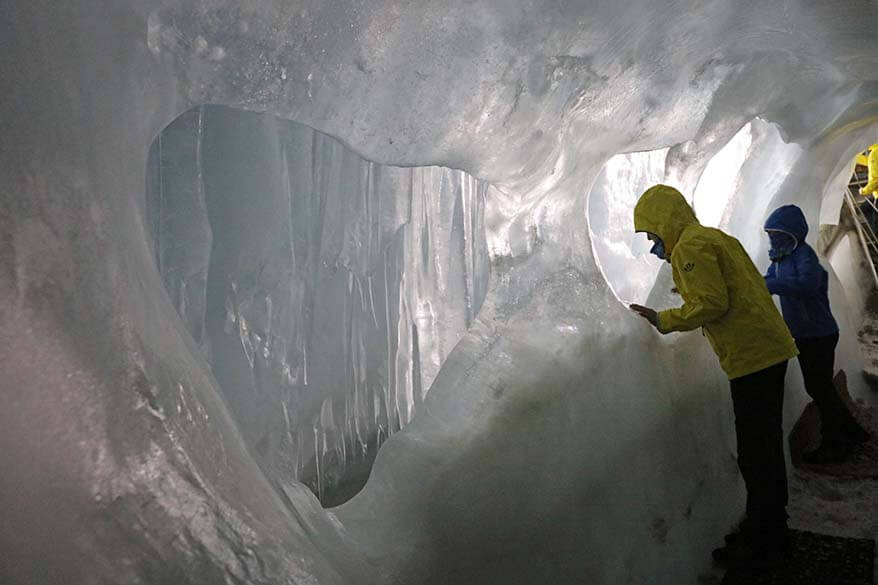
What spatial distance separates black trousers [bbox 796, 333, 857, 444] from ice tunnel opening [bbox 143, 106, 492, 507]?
5.42 feet

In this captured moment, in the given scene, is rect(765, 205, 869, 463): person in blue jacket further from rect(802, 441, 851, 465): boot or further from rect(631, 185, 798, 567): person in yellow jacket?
rect(631, 185, 798, 567): person in yellow jacket

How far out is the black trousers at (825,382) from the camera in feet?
11.6

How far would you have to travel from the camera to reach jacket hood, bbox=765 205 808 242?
135 inches

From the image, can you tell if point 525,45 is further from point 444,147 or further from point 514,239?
point 514,239

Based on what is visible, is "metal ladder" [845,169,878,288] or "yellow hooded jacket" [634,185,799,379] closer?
"yellow hooded jacket" [634,185,799,379]

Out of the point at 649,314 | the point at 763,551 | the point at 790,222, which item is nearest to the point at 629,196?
the point at 790,222

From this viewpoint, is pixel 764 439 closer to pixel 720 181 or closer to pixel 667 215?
pixel 667 215

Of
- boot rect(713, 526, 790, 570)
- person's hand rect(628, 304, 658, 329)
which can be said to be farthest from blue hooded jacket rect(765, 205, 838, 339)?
boot rect(713, 526, 790, 570)

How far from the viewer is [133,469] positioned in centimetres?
120

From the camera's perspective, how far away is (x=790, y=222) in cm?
344

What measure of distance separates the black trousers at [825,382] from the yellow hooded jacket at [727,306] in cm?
129

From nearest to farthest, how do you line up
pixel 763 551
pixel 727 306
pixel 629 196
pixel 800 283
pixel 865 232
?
1. pixel 727 306
2. pixel 763 551
3. pixel 800 283
4. pixel 629 196
5. pixel 865 232

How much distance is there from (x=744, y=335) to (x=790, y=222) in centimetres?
128

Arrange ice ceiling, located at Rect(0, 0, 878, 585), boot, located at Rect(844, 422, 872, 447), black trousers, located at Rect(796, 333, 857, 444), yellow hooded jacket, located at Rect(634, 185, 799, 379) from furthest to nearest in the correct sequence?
boot, located at Rect(844, 422, 872, 447) < black trousers, located at Rect(796, 333, 857, 444) < yellow hooded jacket, located at Rect(634, 185, 799, 379) < ice ceiling, located at Rect(0, 0, 878, 585)
